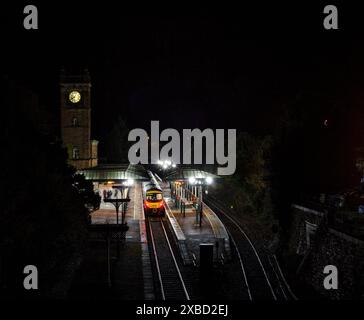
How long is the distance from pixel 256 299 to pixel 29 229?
1111 cm

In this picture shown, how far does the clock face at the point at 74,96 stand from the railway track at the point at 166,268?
26986 mm

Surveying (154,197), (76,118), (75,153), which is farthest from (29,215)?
(76,118)

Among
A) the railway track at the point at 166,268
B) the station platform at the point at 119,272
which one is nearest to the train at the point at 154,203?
the railway track at the point at 166,268

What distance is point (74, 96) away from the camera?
53.8m

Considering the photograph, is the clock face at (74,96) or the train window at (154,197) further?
the clock face at (74,96)

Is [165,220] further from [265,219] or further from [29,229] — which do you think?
[29,229]

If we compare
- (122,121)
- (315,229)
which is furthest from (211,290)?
(122,121)

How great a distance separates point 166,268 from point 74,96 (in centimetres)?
3483

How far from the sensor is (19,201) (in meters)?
16.1

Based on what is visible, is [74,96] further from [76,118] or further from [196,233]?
[196,233]

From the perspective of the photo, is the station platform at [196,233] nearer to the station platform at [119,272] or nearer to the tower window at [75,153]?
the station platform at [119,272]

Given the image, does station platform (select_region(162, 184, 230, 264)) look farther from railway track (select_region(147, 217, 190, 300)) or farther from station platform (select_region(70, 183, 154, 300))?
station platform (select_region(70, 183, 154, 300))

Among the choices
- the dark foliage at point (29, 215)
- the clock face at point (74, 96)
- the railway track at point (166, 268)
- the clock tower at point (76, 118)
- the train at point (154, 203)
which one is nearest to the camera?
the dark foliage at point (29, 215)

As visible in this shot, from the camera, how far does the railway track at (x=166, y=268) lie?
68.7 feet
